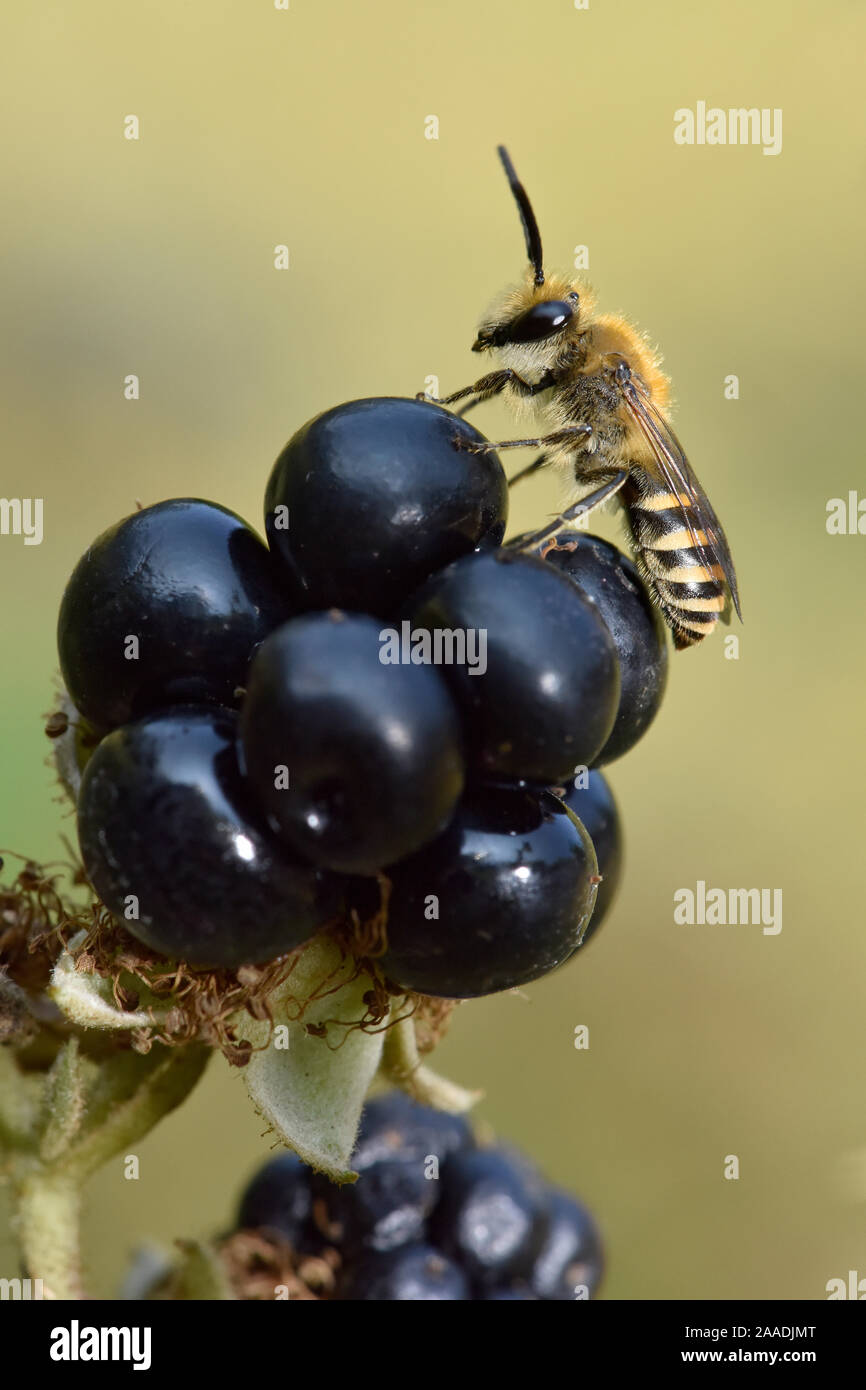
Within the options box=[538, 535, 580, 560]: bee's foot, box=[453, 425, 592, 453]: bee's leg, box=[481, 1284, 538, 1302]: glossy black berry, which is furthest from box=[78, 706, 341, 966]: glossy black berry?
box=[481, 1284, 538, 1302]: glossy black berry

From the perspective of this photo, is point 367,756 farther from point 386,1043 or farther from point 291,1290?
point 291,1290

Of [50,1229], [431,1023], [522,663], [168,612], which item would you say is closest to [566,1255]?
[431,1023]

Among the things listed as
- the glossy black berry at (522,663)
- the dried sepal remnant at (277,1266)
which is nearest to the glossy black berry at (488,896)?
the glossy black berry at (522,663)

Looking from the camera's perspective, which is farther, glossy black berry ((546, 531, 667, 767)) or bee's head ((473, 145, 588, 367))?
bee's head ((473, 145, 588, 367))

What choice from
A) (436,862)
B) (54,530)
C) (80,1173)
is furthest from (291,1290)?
(54,530)

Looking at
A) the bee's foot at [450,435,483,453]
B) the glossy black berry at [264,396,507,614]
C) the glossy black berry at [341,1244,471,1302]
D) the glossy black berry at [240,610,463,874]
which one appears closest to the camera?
the glossy black berry at [240,610,463,874]

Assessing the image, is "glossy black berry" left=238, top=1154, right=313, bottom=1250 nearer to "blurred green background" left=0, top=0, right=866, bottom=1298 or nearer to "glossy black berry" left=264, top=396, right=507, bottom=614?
"glossy black berry" left=264, top=396, right=507, bottom=614

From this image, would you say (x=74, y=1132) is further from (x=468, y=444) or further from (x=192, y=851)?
(x=468, y=444)
